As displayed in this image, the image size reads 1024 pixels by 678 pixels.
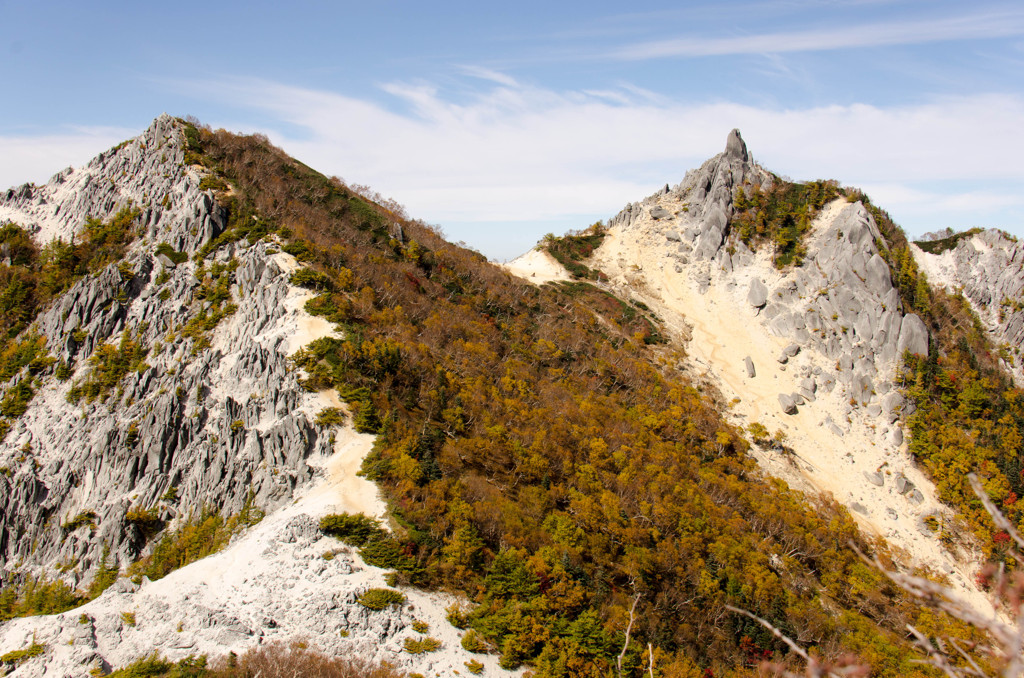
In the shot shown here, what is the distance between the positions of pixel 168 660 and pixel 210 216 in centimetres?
3120

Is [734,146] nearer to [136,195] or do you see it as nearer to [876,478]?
[876,478]

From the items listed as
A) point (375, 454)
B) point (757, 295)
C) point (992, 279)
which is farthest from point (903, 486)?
point (375, 454)

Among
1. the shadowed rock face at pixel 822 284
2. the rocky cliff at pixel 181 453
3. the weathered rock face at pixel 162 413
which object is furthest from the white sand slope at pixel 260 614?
the shadowed rock face at pixel 822 284

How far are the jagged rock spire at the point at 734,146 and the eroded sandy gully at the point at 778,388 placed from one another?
1379 centimetres

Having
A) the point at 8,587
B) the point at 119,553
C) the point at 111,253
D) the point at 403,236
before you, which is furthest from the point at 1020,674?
the point at 403,236

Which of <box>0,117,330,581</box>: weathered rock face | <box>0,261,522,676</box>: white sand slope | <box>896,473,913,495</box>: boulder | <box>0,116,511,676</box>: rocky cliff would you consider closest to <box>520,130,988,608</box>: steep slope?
<box>896,473,913,495</box>: boulder

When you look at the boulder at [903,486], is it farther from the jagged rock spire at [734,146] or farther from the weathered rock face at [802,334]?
the jagged rock spire at [734,146]

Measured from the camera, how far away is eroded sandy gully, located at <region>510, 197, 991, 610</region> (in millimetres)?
46625

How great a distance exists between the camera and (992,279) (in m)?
65.4

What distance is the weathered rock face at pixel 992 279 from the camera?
61.9 meters

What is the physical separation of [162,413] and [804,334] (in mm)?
58286

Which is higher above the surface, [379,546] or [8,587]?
[379,546]

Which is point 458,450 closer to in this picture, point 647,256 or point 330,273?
point 330,273

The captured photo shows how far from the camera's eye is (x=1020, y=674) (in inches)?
243
